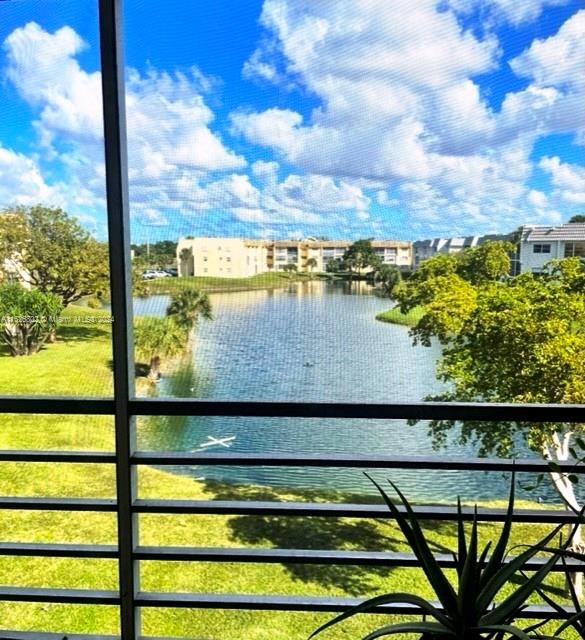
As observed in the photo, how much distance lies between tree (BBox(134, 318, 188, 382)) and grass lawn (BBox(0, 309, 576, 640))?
0.66 ft

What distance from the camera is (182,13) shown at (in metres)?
1.83

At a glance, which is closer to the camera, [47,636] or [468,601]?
[468,601]

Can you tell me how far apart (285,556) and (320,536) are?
17cm

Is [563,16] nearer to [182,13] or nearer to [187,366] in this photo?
[182,13]

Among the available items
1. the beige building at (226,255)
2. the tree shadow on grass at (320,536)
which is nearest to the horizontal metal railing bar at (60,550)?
the tree shadow on grass at (320,536)

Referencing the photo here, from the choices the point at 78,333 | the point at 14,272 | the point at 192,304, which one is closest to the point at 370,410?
the point at 192,304

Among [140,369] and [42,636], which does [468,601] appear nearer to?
[140,369]

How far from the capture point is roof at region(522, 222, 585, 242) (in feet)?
6.11

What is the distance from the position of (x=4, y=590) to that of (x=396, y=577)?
148cm

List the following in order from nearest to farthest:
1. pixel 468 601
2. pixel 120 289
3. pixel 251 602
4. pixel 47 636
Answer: pixel 468 601 < pixel 120 289 < pixel 251 602 < pixel 47 636

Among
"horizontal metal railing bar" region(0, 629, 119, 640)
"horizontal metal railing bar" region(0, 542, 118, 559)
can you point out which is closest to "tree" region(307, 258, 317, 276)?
"horizontal metal railing bar" region(0, 542, 118, 559)

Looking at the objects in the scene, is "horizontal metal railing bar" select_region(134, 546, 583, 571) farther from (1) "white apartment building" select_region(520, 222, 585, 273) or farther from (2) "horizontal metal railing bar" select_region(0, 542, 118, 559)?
Answer: (1) "white apartment building" select_region(520, 222, 585, 273)

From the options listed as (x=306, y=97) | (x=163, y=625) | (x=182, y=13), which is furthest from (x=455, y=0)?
(x=163, y=625)

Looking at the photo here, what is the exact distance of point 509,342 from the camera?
1964mm
